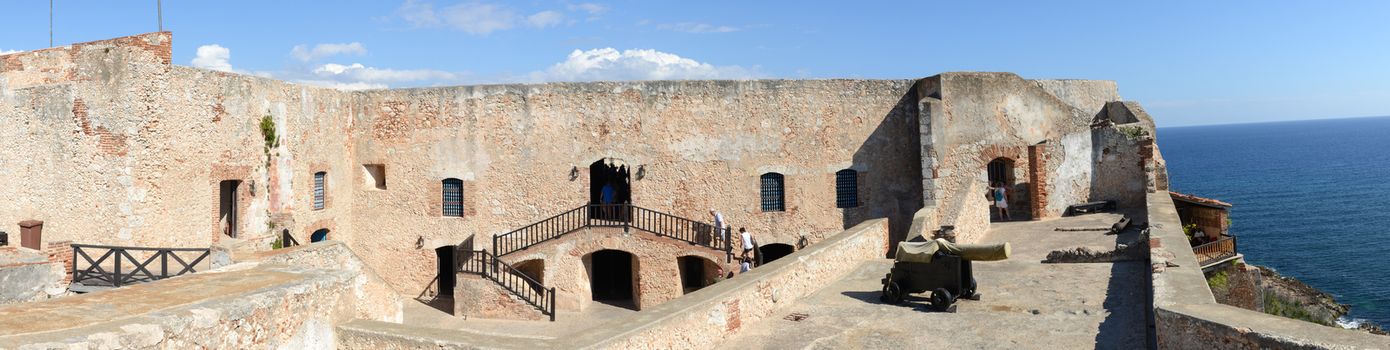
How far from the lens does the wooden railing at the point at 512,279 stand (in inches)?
Result: 765

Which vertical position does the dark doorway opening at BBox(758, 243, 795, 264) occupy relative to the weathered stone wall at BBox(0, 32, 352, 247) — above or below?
below

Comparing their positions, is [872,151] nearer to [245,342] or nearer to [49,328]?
[245,342]

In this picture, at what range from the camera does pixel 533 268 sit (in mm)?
21391

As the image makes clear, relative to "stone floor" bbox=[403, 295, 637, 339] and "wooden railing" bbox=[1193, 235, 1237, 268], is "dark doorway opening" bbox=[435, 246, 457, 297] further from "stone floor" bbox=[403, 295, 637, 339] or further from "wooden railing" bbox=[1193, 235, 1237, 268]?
"wooden railing" bbox=[1193, 235, 1237, 268]

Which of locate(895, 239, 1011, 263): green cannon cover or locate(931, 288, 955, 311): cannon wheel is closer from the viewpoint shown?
locate(931, 288, 955, 311): cannon wheel

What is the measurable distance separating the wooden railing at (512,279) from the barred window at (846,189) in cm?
701

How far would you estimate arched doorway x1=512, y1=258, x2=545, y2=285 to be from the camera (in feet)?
68.3

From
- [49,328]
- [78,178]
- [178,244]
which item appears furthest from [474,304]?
[49,328]

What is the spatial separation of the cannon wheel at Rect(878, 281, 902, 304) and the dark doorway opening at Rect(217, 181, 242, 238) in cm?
1315

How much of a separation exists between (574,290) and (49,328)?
47.7 ft

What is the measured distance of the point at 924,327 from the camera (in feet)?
32.4

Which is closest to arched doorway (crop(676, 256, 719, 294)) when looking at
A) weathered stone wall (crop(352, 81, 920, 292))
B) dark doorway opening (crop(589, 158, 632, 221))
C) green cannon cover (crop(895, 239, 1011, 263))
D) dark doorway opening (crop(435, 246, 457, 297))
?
weathered stone wall (crop(352, 81, 920, 292))

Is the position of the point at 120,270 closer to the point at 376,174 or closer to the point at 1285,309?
the point at 376,174

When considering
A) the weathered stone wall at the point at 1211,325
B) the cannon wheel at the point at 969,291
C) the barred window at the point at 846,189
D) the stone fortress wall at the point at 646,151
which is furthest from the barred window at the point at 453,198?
the weathered stone wall at the point at 1211,325
